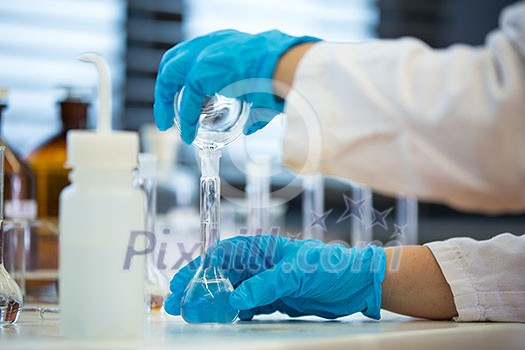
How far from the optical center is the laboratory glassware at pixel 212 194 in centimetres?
92

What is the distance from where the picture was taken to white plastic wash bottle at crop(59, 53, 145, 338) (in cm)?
69

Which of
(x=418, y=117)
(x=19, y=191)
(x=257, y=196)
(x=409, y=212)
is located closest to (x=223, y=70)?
(x=418, y=117)

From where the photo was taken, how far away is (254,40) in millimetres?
934

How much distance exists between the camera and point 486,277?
1017 mm

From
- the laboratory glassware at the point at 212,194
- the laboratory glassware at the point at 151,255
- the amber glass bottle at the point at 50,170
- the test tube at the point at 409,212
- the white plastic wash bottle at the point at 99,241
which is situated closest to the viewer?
the white plastic wash bottle at the point at 99,241

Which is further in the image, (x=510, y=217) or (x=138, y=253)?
(x=510, y=217)

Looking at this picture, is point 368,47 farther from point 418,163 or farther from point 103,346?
point 103,346

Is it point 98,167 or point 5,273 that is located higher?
point 98,167

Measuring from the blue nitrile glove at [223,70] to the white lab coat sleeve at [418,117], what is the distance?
45 mm

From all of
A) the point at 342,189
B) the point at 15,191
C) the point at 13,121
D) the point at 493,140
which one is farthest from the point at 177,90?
the point at 342,189

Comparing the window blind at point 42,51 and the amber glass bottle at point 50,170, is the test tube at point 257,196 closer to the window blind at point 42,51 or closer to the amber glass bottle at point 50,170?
the amber glass bottle at point 50,170

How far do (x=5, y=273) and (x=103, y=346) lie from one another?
34 cm

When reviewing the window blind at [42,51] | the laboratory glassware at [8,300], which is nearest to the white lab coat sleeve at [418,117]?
the laboratory glassware at [8,300]

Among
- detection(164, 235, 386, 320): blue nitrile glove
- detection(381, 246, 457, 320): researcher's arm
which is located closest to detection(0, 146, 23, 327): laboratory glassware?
detection(164, 235, 386, 320): blue nitrile glove
